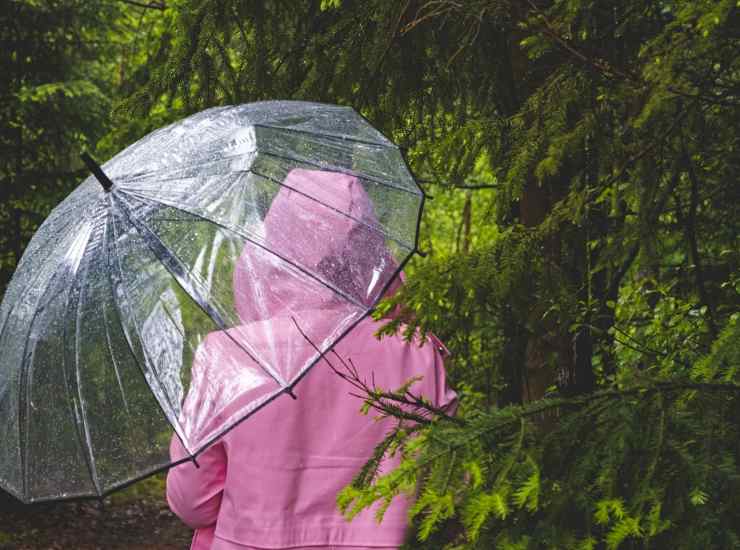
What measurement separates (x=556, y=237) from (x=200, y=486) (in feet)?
4.15

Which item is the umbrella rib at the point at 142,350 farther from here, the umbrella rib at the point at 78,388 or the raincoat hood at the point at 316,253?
the raincoat hood at the point at 316,253

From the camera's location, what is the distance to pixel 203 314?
2.29 metres

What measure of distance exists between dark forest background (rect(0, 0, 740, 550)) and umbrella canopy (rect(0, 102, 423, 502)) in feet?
0.81

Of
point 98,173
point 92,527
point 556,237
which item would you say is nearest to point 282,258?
point 98,173

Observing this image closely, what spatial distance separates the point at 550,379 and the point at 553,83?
1.32 meters

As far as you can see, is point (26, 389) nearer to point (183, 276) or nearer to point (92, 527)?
point (183, 276)

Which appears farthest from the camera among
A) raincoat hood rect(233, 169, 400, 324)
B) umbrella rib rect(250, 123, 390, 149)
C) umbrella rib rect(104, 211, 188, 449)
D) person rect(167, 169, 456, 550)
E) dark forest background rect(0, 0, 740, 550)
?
umbrella rib rect(250, 123, 390, 149)

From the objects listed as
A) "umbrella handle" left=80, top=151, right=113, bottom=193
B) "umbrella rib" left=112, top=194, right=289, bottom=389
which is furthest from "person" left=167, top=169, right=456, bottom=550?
"umbrella handle" left=80, top=151, right=113, bottom=193

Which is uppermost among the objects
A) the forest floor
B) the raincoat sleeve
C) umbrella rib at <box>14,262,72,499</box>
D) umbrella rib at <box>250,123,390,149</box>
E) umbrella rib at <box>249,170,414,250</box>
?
umbrella rib at <box>250,123,390,149</box>

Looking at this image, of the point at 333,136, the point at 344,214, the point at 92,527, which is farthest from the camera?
the point at 92,527

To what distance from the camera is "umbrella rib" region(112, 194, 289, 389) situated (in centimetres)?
226

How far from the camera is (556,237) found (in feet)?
9.16

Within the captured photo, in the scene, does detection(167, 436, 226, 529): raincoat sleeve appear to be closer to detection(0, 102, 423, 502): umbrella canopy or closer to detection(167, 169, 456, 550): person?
detection(167, 169, 456, 550): person

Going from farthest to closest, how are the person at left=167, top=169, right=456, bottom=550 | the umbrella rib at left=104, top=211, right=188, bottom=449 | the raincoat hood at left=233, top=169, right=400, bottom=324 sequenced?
1. the person at left=167, top=169, right=456, bottom=550
2. the raincoat hood at left=233, top=169, right=400, bottom=324
3. the umbrella rib at left=104, top=211, right=188, bottom=449
